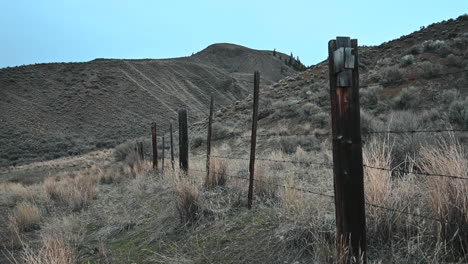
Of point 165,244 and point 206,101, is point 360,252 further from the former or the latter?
point 206,101

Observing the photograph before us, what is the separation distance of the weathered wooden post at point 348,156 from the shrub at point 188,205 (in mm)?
3036

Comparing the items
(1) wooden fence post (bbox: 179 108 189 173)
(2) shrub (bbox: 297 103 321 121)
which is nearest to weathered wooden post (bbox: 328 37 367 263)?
(1) wooden fence post (bbox: 179 108 189 173)

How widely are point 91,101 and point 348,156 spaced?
55724 millimetres

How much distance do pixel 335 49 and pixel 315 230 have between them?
1835 mm

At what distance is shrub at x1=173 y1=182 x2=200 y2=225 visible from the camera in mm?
5758

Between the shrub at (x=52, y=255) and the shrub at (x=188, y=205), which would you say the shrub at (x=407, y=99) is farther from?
the shrub at (x=52, y=255)

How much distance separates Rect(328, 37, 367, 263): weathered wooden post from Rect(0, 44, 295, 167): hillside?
3483 cm

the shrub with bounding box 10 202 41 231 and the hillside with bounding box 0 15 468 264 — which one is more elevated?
the hillside with bounding box 0 15 468 264

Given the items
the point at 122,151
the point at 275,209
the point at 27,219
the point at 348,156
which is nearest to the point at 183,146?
the point at 27,219

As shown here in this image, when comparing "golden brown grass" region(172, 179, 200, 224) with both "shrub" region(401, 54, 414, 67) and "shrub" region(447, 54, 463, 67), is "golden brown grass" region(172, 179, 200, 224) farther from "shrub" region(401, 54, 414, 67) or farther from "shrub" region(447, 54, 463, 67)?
"shrub" region(401, 54, 414, 67)

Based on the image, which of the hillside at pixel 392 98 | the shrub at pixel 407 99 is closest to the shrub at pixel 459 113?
the hillside at pixel 392 98

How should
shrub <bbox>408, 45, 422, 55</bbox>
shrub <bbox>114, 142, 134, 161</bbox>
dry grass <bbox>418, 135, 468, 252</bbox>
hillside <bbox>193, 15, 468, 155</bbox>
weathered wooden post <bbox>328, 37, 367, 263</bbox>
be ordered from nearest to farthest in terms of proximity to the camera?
weathered wooden post <bbox>328, 37, 367, 263</bbox>
dry grass <bbox>418, 135, 468, 252</bbox>
hillside <bbox>193, 15, 468, 155</bbox>
shrub <bbox>408, 45, 422, 55</bbox>
shrub <bbox>114, 142, 134, 161</bbox>

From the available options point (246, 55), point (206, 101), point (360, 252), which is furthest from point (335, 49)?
point (246, 55)

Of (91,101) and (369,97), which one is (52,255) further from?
(91,101)
